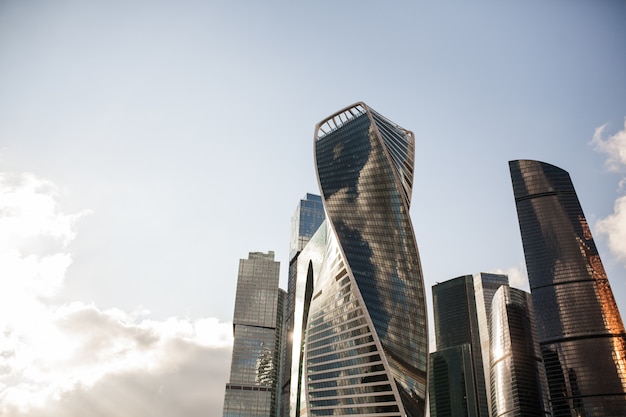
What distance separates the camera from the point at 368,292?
372 feet

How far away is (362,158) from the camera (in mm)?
135000

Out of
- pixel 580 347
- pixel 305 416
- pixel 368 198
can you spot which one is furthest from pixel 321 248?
pixel 580 347

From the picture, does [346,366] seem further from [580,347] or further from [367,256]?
[580,347]

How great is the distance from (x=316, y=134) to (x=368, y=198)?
120ft

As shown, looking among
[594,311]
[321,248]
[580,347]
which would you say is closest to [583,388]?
[580,347]

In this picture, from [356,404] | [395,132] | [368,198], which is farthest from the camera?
[395,132]

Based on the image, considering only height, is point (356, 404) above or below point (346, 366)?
below

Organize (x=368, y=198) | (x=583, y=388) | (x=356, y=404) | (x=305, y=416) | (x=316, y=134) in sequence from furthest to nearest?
1. (x=583, y=388)
2. (x=316, y=134)
3. (x=368, y=198)
4. (x=305, y=416)
5. (x=356, y=404)

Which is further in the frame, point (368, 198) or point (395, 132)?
point (395, 132)

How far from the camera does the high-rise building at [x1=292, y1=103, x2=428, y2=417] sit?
10638 cm

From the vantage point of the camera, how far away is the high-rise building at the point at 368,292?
349 ft

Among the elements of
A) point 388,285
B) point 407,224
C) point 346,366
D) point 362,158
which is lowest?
point 346,366

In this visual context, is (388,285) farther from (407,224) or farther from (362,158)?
(362,158)

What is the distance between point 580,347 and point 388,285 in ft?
394
